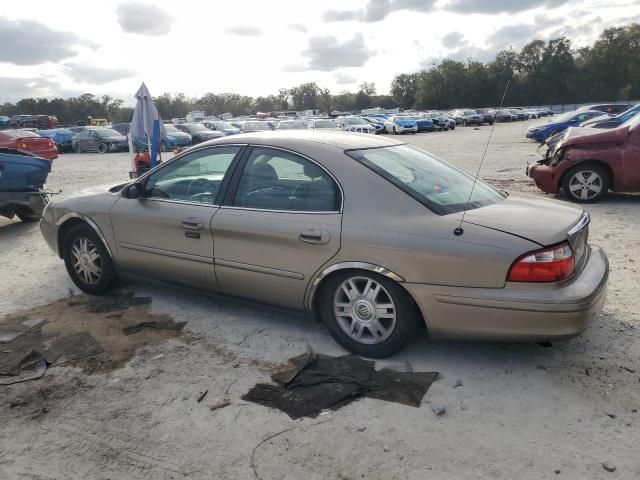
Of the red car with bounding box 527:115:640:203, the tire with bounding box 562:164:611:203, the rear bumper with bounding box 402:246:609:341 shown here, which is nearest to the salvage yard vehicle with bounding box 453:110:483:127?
the red car with bounding box 527:115:640:203

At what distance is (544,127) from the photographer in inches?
911

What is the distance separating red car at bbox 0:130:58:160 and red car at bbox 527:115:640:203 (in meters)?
15.3

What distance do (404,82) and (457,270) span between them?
4007 inches

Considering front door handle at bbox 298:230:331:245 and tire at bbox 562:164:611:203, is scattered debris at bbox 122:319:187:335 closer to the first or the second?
front door handle at bbox 298:230:331:245

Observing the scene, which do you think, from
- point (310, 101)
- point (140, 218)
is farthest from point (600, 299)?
point (310, 101)

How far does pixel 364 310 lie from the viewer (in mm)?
3537

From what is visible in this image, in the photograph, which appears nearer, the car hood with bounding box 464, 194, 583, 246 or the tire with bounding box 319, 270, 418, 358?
the car hood with bounding box 464, 194, 583, 246

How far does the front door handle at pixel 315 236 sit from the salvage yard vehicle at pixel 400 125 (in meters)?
35.2

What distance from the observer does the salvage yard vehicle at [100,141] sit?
88.2ft

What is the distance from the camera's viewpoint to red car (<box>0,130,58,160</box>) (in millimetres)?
16766

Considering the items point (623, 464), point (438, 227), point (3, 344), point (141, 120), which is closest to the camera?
point (623, 464)

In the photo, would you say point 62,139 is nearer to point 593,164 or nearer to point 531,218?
point 593,164

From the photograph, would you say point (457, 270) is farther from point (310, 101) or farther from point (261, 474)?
point (310, 101)

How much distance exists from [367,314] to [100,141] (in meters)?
27.1
